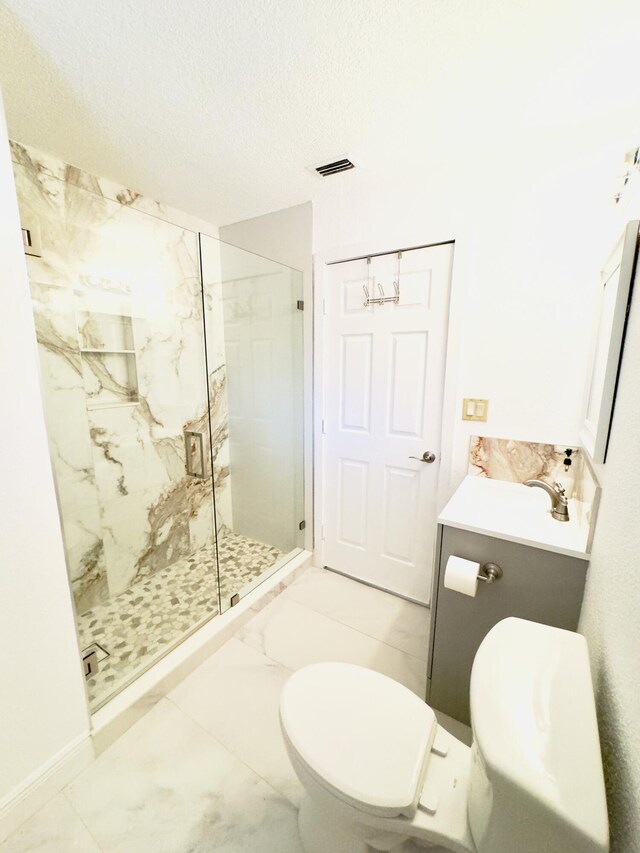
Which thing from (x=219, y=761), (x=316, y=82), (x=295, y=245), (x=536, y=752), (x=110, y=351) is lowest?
(x=219, y=761)

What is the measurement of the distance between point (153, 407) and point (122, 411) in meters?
0.19

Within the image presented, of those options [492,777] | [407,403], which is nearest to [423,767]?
[492,777]

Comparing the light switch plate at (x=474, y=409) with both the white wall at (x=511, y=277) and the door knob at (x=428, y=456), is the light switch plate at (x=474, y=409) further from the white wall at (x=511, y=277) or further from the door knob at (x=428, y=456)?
the door knob at (x=428, y=456)

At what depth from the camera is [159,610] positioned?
1.89m

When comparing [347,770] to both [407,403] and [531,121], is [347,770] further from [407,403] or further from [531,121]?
[531,121]

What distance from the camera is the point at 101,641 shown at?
1662mm

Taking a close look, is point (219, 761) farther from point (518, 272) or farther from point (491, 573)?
point (518, 272)

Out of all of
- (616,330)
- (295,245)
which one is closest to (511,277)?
(616,330)

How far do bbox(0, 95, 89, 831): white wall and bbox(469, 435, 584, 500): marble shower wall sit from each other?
A: 1.79 meters

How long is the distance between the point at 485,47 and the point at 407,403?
136cm

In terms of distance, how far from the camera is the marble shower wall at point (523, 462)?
1.55 metres

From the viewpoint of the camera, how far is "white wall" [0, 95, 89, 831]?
36.8 inches

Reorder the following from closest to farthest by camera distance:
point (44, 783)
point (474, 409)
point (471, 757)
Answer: point (471, 757)
point (44, 783)
point (474, 409)

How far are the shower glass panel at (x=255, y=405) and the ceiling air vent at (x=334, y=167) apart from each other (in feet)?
1.86
